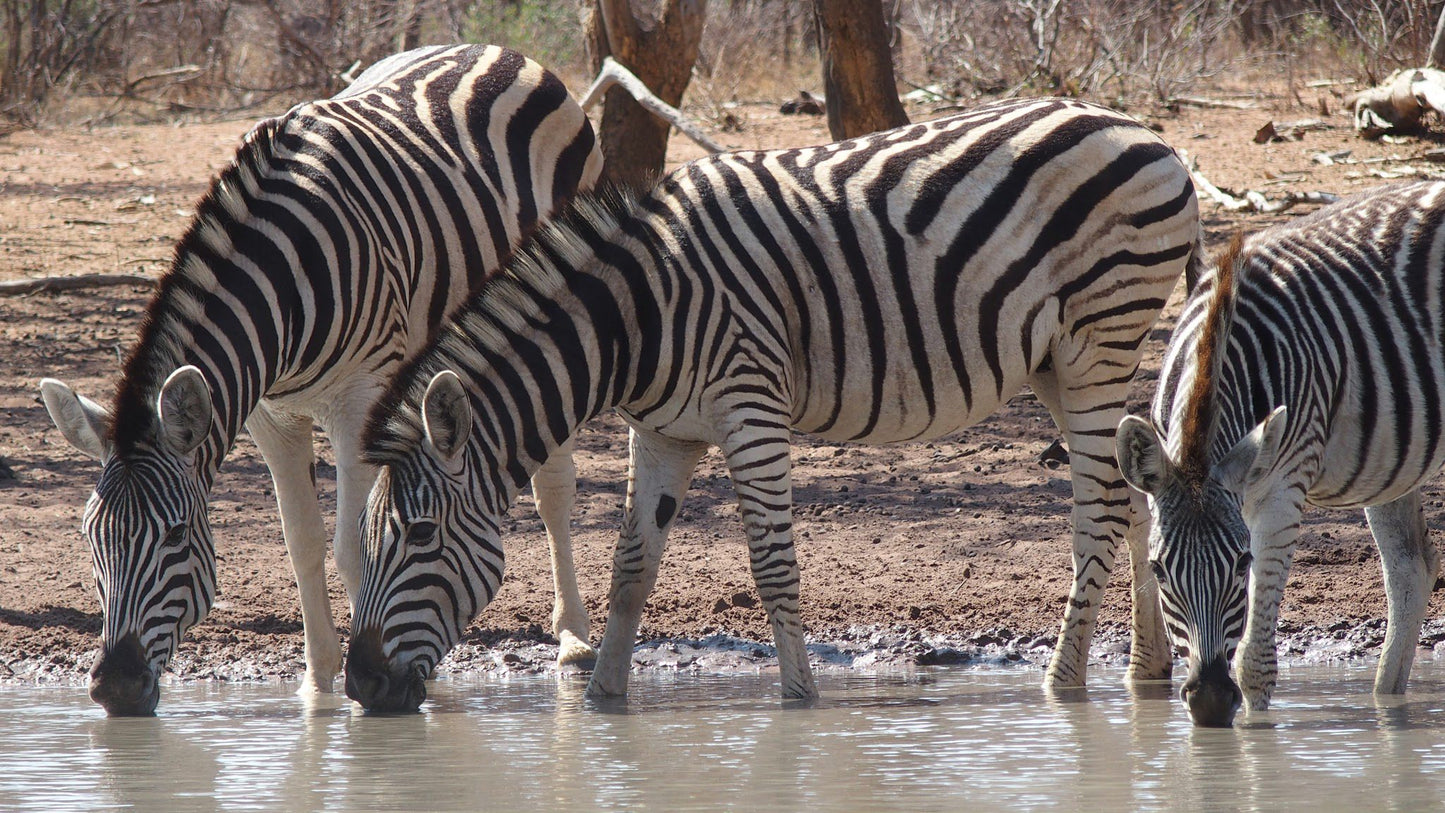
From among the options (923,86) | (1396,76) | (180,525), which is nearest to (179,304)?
(180,525)

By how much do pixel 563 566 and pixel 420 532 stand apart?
2.00 metres

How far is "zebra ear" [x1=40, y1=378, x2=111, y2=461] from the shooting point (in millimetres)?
5367

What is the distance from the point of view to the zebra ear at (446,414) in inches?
202

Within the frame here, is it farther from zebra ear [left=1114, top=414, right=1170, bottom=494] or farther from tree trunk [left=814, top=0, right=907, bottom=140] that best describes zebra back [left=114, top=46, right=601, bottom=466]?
tree trunk [left=814, top=0, right=907, bottom=140]

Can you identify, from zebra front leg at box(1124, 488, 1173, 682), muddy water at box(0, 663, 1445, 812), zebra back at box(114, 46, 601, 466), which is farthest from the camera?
→ zebra front leg at box(1124, 488, 1173, 682)

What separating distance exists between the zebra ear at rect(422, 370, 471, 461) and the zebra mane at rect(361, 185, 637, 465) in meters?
0.10

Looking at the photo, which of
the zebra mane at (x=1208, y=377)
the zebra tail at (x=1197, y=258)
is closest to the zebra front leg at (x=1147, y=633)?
the zebra tail at (x=1197, y=258)

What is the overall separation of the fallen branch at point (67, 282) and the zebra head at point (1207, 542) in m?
8.51

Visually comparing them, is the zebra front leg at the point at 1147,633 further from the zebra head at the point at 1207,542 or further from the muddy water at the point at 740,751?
the zebra head at the point at 1207,542

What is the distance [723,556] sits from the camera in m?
8.04

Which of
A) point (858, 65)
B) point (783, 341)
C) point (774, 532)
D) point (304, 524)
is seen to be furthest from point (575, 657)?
point (858, 65)

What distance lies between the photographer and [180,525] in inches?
207

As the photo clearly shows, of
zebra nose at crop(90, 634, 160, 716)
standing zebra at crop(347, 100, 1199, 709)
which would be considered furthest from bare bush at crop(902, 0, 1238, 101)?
zebra nose at crop(90, 634, 160, 716)

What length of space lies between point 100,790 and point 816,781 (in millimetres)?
1829
